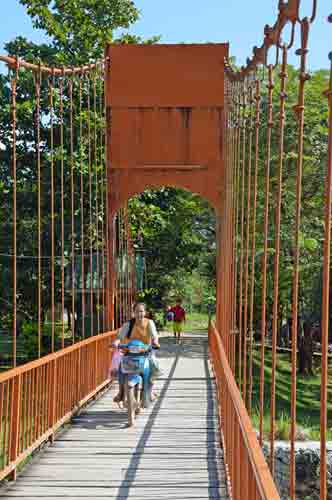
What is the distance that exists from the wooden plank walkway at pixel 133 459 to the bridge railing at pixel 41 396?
157mm

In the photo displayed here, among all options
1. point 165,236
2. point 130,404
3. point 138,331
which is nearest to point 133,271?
point 165,236

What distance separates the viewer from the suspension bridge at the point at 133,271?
4309 mm

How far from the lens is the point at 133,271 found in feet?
59.9

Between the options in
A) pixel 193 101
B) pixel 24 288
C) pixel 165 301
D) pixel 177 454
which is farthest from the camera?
pixel 165 301

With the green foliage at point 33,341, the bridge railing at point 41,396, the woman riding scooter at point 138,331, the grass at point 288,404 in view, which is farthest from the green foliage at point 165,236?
the woman riding scooter at point 138,331

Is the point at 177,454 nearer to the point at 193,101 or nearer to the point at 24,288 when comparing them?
the point at 193,101

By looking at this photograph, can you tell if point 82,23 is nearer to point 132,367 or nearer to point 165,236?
point 165,236

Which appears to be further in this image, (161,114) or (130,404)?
(161,114)

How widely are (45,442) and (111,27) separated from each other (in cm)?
1691

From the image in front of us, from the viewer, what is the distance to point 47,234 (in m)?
20.1

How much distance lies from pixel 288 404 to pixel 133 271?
6.45 m

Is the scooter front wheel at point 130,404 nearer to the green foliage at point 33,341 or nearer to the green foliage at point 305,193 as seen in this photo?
the green foliage at point 305,193

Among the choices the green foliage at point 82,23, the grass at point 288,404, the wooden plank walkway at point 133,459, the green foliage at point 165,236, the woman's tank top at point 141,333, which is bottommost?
the grass at point 288,404

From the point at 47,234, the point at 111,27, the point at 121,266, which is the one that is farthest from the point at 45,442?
the point at 111,27
